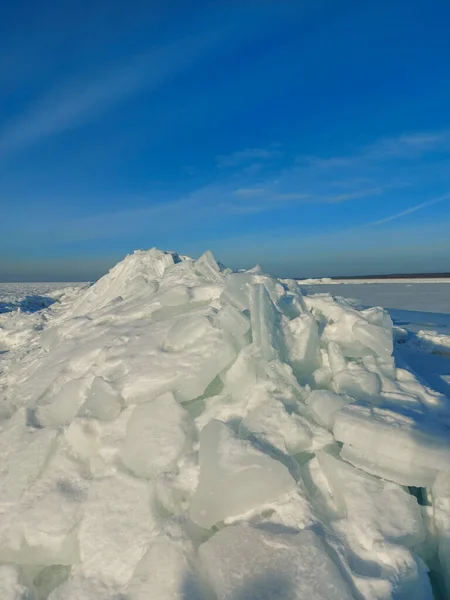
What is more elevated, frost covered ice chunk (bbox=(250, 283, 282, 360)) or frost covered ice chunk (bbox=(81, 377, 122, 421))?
frost covered ice chunk (bbox=(250, 283, 282, 360))

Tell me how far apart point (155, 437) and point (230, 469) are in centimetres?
50

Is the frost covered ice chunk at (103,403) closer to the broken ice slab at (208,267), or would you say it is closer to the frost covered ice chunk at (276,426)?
the frost covered ice chunk at (276,426)

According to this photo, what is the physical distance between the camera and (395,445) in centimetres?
193

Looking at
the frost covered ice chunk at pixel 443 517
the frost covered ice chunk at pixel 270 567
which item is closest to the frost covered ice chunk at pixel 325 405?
the frost covered ice chunk at pixel 443 517

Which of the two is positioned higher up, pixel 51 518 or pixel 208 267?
pixel 208 267

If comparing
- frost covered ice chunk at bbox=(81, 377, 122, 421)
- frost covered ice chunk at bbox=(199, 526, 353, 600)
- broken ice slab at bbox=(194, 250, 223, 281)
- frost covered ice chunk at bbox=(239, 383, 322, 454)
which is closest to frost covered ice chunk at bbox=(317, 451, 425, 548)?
frost covered ice chunk at bbox=(239, 383, 322, 454)

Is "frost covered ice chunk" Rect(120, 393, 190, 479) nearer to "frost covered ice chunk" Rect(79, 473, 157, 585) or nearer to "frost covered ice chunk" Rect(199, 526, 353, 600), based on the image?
"frost covered ice chunk" Rect(79, 473, 157, 585)

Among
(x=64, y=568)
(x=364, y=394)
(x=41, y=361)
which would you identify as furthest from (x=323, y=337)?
(x=41, y=361)

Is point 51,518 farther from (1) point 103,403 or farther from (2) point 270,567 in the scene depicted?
(2) point 270,567

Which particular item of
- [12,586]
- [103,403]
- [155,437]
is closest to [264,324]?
[155,437]

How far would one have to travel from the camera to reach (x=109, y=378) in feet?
8.93

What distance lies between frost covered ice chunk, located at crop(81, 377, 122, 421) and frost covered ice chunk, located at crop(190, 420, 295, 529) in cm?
78

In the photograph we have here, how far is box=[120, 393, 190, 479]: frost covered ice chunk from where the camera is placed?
6.86 ft

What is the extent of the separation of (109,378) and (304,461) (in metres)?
1.37
